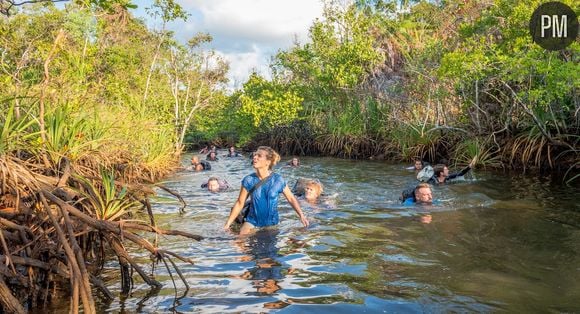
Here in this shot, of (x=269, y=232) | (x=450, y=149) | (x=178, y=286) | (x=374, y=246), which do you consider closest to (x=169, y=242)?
(x=269, y=232)

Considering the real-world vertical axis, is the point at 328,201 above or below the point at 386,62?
below

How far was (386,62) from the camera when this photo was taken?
26.4m

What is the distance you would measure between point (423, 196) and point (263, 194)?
4.07 meters

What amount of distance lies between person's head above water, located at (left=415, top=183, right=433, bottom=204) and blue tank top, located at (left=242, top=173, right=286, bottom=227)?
360 cm

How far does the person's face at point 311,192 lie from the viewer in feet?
36.6

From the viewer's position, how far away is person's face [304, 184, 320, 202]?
11156 millimetres

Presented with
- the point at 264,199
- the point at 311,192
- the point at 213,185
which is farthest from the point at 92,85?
the point at 264,199

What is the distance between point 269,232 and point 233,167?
14.1 meters

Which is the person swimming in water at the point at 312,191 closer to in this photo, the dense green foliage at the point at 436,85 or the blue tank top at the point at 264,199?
the blue tank top at the point at 264,199

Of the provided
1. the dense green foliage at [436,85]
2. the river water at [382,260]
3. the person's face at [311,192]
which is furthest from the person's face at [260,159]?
the dense green foliage at [436,85]

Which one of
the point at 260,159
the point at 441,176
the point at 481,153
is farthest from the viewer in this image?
the point at 481,153

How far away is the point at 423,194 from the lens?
10.4 m

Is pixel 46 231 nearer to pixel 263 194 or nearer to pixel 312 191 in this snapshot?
pixel 263 194

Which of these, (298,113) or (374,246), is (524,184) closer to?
(374,246)
